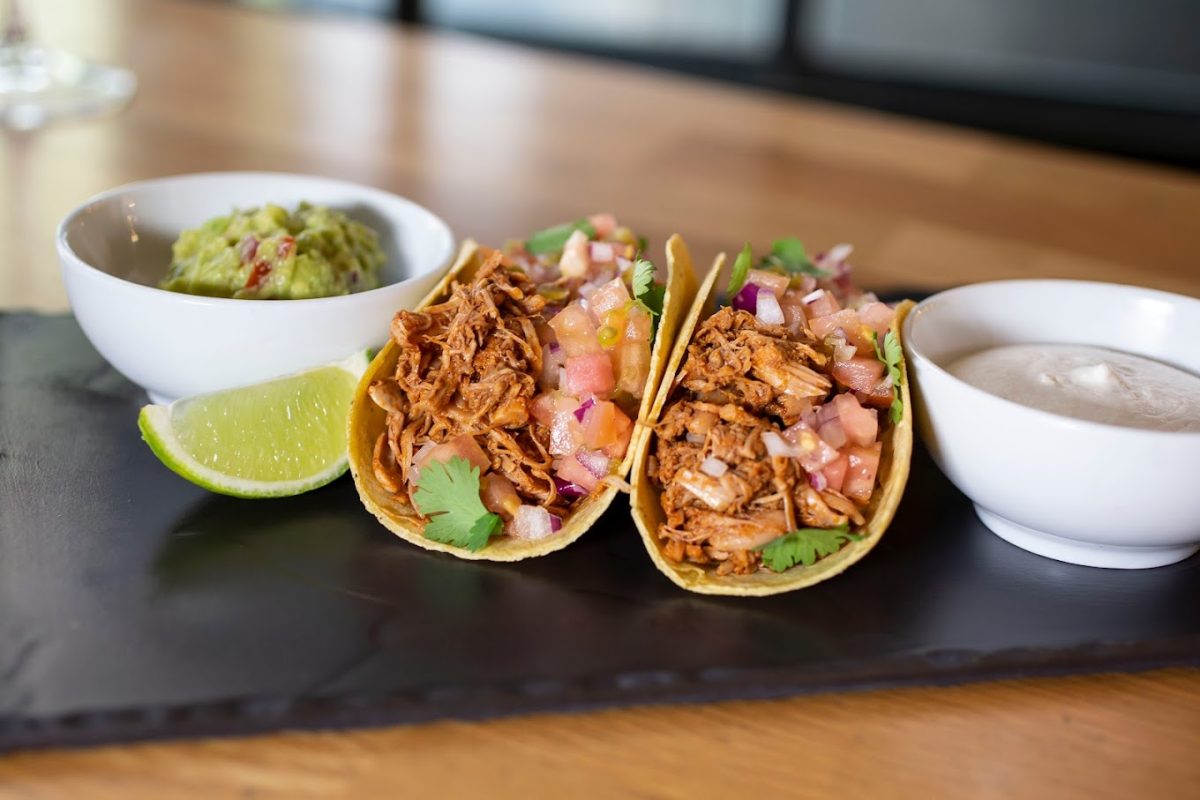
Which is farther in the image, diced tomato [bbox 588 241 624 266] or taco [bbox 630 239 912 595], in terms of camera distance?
diced tomato [bbox 588 241 624 266]

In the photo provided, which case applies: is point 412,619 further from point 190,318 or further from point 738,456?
point 190,318

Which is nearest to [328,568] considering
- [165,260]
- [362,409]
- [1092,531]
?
[362,409]

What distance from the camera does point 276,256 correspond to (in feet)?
8.59

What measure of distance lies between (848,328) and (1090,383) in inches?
17.9

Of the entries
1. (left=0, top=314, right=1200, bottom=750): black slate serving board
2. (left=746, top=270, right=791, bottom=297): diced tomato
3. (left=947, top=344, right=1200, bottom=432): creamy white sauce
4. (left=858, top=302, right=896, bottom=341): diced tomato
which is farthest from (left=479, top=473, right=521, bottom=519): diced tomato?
(left=947, top=344, right=1200, bottom=432): creamy white sauce

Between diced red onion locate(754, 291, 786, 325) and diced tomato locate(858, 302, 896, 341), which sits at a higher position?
A: diced red onion locate(754, 291, 786, 325)

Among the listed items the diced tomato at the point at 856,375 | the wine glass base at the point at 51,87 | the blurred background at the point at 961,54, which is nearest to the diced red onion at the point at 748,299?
the diced tomato at the point at 856,375

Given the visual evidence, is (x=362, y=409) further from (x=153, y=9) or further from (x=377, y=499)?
(x=153, y=9)

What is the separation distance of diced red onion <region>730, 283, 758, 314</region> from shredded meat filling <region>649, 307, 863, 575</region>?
0.17 meters

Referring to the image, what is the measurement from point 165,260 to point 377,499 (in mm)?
1047

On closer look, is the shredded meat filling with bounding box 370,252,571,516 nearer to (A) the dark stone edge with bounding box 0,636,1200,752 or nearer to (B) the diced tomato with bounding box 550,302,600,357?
(B) the diced tomato with bounding box 550,302,600,357

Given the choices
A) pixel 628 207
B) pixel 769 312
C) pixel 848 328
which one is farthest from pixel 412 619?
pixel 628 207

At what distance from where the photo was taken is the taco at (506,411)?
2256mm

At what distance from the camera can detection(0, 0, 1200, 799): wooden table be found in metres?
1.80
